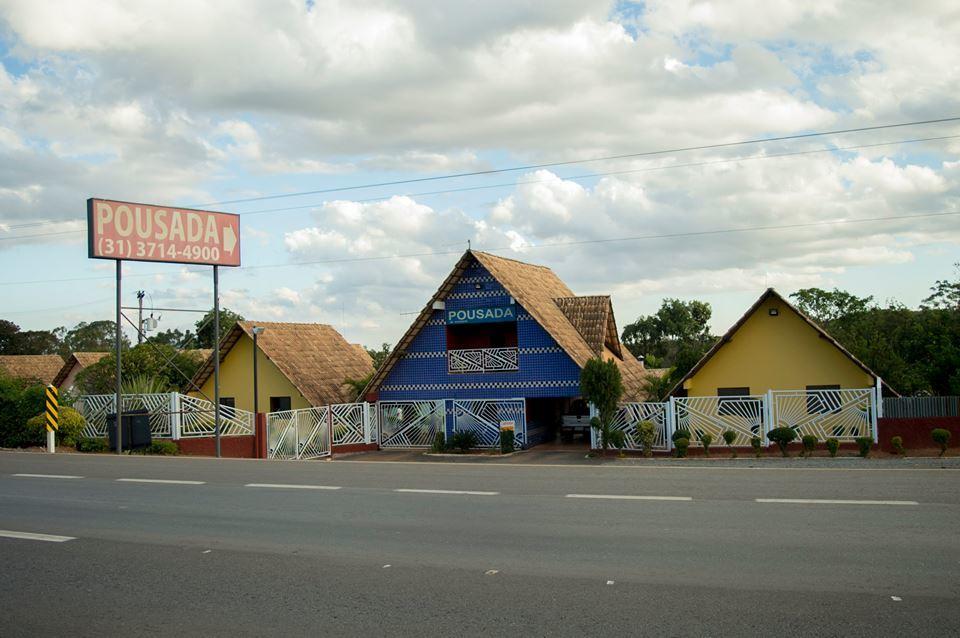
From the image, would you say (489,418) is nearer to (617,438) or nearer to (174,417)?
(617,438)

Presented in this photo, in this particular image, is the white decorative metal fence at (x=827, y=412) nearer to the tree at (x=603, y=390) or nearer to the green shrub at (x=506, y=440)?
the tree at (x=603, y=390)

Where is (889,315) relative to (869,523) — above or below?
above

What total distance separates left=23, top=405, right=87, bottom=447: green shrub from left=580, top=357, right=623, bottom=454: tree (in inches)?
587

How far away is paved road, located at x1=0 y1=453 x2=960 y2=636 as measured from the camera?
7.09 meters

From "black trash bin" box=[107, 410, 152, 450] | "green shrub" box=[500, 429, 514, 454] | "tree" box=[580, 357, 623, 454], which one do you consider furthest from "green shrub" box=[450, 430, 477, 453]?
"black trash bin" box=[107, 410, 152, 450]

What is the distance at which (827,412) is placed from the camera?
2380 cm

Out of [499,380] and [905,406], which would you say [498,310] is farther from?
[905,406]

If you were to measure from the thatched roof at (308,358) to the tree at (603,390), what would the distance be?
1315 cm

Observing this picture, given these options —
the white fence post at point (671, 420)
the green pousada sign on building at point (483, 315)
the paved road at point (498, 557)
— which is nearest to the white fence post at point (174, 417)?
the green pousada sign on building at point (483, 315)

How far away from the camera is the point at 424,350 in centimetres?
3198

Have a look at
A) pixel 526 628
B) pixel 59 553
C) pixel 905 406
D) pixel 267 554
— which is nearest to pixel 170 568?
pixel 267 554

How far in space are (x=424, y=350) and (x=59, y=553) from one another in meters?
22.3

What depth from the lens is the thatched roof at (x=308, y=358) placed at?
35.6 m

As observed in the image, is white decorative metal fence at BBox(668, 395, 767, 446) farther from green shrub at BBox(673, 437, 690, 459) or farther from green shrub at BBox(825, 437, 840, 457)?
green shrub at BBox(825, 437, 840, 457)
